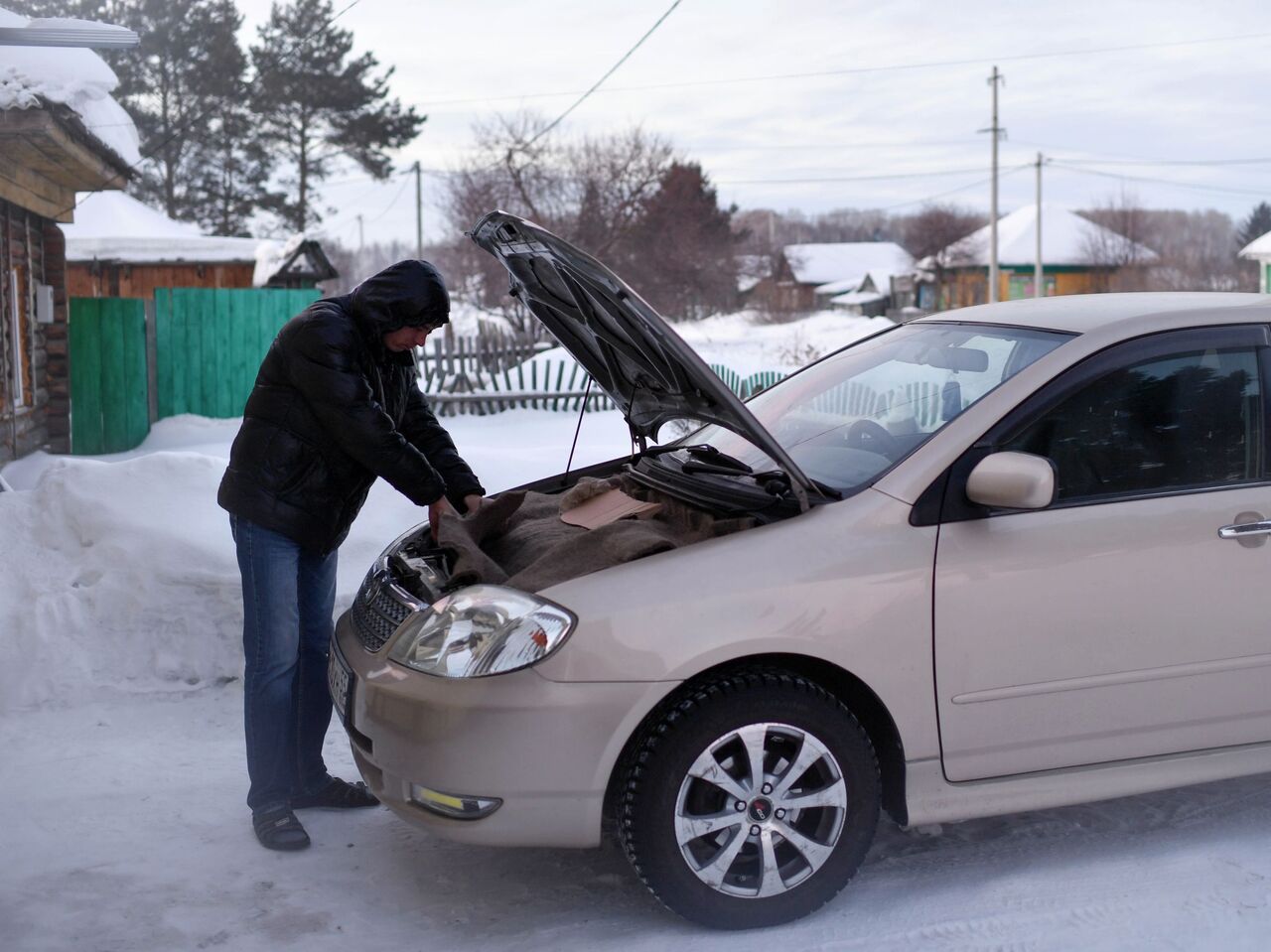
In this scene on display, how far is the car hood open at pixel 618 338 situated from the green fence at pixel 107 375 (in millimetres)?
10427

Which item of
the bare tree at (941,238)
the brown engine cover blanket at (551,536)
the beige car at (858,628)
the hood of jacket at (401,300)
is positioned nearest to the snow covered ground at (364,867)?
the beige car at (858,628)

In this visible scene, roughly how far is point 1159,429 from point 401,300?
2.23 metres

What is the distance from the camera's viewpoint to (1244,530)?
3.43 m

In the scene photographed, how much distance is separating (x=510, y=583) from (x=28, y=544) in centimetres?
381

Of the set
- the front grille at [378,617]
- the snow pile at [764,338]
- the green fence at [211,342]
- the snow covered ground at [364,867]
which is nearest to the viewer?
the snow covered ground at [364,867]

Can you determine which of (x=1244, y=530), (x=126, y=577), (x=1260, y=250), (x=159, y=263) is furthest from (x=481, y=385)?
(x=1260, y=250)

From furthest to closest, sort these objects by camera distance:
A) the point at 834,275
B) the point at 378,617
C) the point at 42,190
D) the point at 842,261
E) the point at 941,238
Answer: the point at 842,261 → the point at 834,275 → the point at 941,238 → the point at 42,190 → the point at 378,617

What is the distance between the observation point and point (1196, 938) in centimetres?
311

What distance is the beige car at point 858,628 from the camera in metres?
3.02

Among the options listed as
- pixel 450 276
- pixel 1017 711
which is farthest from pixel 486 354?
pixel 450 276

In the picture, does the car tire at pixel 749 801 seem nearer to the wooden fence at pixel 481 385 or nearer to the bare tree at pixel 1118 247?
the wooden fence at pixel 481 385

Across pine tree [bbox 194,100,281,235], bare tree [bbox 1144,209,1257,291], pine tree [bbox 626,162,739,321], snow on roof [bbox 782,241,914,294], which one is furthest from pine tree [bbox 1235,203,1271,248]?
pine tree [bbox 194,100,281,235]

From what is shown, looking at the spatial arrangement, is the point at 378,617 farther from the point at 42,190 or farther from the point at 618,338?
the point at 42,190

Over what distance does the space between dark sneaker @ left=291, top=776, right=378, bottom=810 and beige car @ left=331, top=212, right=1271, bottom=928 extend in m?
0.71
